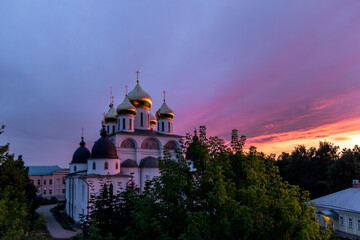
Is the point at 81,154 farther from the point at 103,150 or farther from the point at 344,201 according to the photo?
the point at 344,201

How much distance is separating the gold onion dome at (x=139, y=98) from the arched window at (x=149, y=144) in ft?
19.8

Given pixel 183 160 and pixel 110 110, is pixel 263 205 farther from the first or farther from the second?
pixel 110 110

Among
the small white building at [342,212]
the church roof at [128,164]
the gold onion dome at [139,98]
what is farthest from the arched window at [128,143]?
the small white building at [342,212]

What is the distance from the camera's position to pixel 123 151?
29.1 meters

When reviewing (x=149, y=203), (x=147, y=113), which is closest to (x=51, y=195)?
(x=147, y=113)

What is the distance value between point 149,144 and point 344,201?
65.5ft

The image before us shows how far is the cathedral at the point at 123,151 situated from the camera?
2522 centimetres

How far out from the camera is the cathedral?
82.7 feet

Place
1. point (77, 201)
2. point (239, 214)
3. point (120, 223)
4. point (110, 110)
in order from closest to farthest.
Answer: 1. point (239, 214)
2. point (120, 223)
3. point (77, 201)
4. point (110, 110)

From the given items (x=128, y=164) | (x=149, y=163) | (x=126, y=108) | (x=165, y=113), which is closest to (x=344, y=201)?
(x=149, y=163)

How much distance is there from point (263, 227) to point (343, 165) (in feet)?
107

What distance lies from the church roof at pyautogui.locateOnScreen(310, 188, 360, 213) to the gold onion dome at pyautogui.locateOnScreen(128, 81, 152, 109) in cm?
2275

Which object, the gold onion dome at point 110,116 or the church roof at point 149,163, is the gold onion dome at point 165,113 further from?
the church roof at point 149,163

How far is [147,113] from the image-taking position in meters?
35.4
